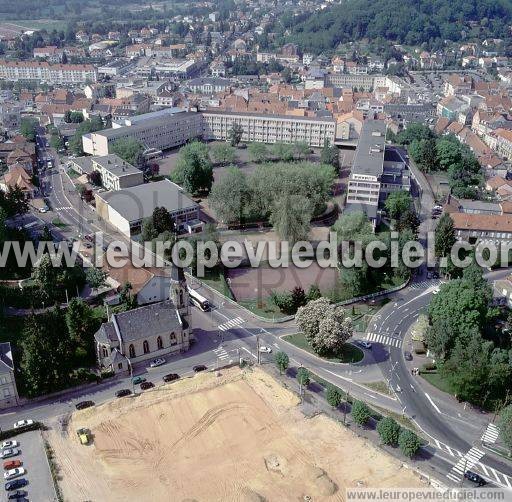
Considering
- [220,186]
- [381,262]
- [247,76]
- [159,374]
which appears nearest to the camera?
[159,374]

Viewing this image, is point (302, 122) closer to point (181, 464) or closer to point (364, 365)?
point (364, 365)

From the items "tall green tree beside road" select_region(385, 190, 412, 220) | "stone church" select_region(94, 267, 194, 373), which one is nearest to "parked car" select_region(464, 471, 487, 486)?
"stone church" select_region(94, 267, 194, 373)

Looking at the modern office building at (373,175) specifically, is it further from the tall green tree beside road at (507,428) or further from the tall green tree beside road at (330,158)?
the tall green tree beside road at (507,428)

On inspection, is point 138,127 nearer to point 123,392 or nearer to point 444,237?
point 444,237

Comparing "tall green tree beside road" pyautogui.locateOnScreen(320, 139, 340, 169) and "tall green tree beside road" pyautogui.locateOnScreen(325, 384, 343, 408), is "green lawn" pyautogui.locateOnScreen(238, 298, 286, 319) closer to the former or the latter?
"tall green tree beside road" pyautogui.locateOnScreen(325, 384, 343, 408)

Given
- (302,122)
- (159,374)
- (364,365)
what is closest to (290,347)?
(364,365)

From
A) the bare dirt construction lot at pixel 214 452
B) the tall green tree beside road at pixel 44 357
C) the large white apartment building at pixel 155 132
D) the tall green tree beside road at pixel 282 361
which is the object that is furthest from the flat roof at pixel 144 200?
the tall green tree beside road at pixel 282 361

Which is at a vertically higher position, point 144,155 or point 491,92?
point 491,92
